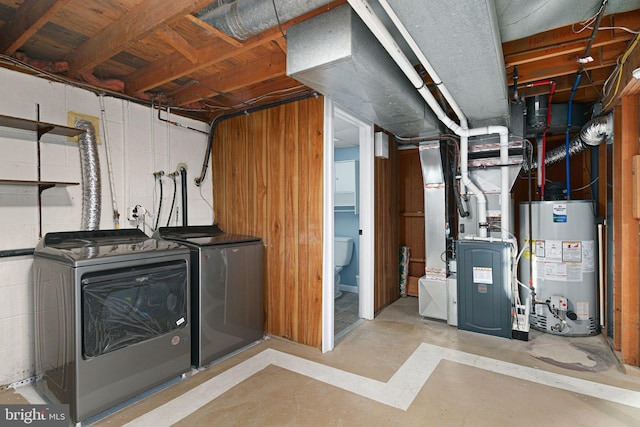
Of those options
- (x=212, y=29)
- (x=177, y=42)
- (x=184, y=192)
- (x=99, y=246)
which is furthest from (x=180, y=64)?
(x=99, y=246)

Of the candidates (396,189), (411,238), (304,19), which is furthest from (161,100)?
(411,238)

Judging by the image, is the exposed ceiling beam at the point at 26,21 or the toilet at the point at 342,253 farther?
the toilet at the point at 342,253

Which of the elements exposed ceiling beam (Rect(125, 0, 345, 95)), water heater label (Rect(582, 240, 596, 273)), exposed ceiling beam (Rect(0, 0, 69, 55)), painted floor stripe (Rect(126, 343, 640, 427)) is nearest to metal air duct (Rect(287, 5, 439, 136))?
exposed ceiling beam (Rect(125, 0, 345, 95))

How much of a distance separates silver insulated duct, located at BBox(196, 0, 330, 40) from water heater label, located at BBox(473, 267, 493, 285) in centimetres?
280

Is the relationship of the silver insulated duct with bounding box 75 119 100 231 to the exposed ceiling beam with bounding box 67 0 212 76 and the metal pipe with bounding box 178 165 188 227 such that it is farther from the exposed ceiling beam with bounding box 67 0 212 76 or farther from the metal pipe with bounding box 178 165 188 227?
the metal pipe with bounding box 178 165 188 227

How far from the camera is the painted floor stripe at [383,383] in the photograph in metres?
2.06

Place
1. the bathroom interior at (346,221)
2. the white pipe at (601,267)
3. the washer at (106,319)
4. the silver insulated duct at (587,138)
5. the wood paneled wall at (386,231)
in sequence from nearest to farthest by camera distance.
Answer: the washer at (106,319)
the silver insulated duct at (587,138)
the white pipe at (601,267)
the wood paneled wall at (386,231)
the bathroom interior at (346,221)

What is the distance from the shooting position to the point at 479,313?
3215 millimetres

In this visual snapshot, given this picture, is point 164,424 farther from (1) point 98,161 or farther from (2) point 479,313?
(2) point 479,313

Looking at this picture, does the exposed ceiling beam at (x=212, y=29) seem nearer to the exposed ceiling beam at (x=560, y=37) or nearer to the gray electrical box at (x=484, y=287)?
the exposed ceiling beam at (x=560, y=37)

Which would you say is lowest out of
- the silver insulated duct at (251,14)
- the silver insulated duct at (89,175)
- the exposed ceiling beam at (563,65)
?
the silver insulated duct at (89,175)

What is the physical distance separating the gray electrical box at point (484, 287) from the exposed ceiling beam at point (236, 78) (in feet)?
8.21

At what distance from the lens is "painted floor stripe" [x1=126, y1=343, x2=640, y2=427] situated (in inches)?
81.0

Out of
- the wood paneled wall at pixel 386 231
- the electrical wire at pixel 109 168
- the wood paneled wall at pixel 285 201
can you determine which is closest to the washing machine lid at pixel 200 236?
the wood paneled wall at pixel 285 201
